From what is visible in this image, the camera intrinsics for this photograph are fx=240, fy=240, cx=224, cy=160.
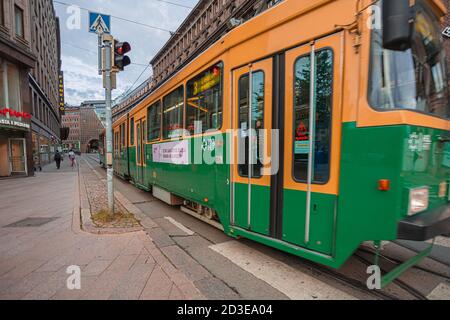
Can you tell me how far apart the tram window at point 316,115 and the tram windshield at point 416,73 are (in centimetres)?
46

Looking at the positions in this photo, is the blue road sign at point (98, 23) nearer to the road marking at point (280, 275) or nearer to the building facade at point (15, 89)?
the road marking at point (280, 275)

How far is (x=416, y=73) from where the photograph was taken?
2689 mm

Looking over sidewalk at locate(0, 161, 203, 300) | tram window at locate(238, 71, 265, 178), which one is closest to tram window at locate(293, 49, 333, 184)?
tram window at locate(238, 71, 265, 178)

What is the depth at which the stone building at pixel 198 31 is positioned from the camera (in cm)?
2412

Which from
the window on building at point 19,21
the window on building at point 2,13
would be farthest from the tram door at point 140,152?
the window on building at point 19,21

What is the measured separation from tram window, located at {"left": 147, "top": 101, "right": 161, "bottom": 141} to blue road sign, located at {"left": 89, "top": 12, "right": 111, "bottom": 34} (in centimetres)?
214

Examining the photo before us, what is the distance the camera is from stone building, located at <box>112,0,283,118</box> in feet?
79.1

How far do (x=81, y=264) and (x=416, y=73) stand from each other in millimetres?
4949

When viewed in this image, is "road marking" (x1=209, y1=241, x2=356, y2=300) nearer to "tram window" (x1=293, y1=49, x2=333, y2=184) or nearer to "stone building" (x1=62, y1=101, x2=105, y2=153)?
"tram window" (x1=293, y1=49, x2=333, y2=184)

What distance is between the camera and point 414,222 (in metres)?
2.36

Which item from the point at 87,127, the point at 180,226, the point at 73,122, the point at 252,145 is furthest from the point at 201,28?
the point at 73,122

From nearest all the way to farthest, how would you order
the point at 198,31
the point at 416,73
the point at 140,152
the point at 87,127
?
the point at 416,73 < the point at 140,152 < the point at 198,31 < the point at 87,127

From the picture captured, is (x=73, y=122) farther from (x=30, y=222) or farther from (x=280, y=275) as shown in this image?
(x=280, y=275)
